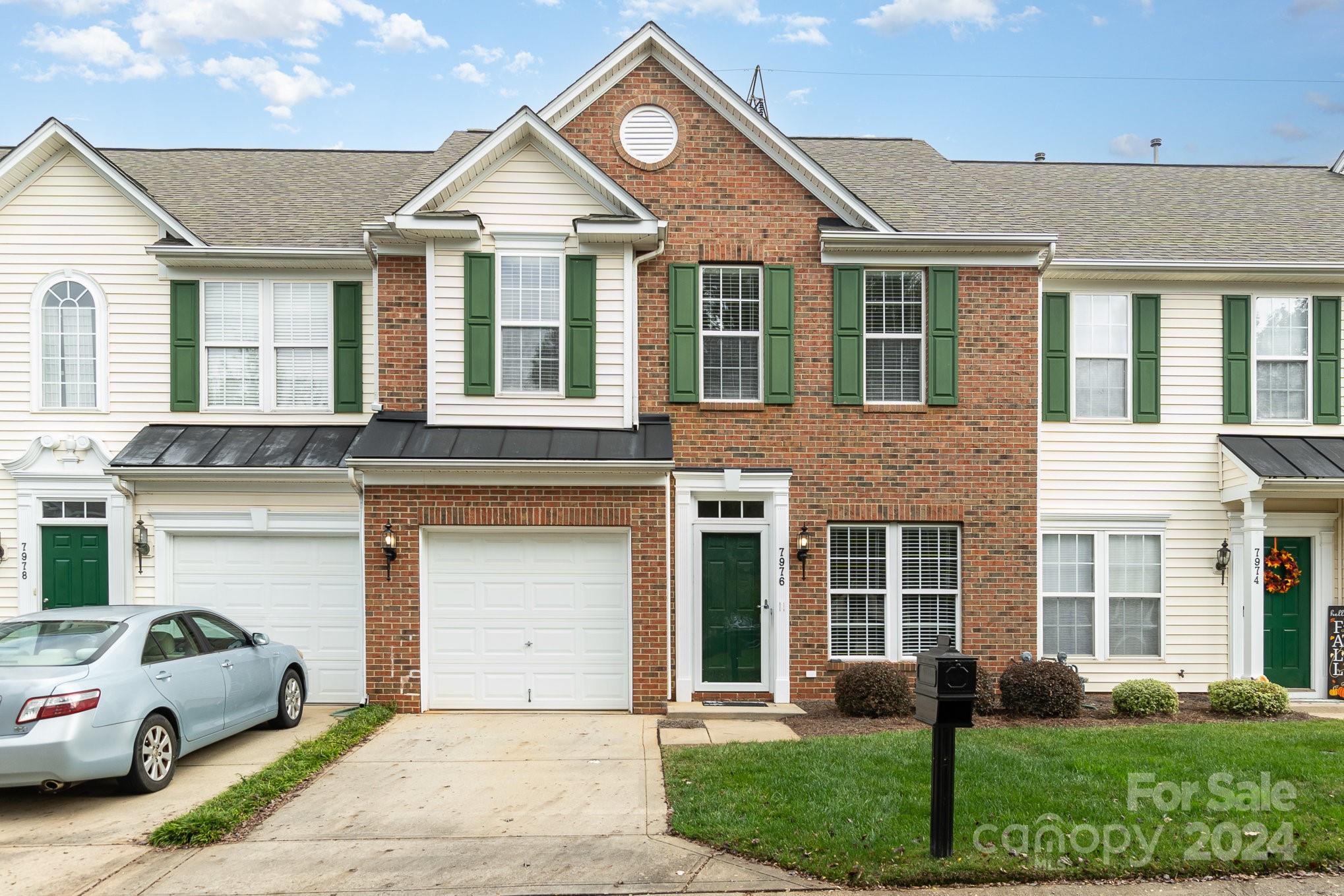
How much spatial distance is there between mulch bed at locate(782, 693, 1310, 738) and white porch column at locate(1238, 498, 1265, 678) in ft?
2.97

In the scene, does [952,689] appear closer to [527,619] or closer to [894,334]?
[527,619]

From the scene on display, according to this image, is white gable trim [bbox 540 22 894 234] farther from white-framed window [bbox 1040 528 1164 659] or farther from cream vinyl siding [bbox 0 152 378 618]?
white-framed window [bbox 1040 528 1164 659]

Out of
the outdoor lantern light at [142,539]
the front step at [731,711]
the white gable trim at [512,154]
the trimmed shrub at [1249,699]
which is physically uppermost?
the white gable trim at [512,154]

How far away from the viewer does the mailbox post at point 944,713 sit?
19.0 feet

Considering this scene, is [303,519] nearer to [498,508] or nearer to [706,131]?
[498,508]

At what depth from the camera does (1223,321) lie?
12.8 meters

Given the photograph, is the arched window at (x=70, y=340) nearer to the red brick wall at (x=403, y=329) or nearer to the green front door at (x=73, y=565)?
the green front door at (x=73, y=565)

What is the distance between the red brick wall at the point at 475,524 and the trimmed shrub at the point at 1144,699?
5.27 m

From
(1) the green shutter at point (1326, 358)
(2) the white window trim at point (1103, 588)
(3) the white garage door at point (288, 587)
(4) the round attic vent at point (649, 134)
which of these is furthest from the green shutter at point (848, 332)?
(3) the white garage door at point (288, 587)

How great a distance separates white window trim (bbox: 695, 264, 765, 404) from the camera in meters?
12.0

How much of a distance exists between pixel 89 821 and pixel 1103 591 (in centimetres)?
1166

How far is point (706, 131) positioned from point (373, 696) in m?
8.09

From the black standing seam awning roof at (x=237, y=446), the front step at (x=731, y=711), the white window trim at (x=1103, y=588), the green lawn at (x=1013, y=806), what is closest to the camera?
the green lawn at (x=1013, y=806)

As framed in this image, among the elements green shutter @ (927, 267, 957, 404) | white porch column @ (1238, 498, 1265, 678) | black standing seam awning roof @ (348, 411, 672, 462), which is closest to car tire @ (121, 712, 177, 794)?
black standing seam awning roof @ (348, 411, 672, 462)
